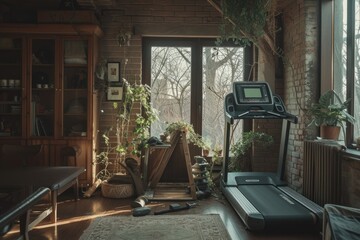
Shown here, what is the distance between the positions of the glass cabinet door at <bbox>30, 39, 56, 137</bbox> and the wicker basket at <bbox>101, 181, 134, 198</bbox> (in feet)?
3.61

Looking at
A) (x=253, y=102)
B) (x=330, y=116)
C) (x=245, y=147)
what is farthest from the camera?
(x=245, y=147)

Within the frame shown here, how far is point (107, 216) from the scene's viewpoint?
12.0 feet

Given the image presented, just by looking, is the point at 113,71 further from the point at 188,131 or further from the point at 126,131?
the point at 188,131

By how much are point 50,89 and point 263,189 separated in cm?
320

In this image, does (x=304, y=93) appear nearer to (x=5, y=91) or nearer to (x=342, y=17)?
(x=342, y=17)

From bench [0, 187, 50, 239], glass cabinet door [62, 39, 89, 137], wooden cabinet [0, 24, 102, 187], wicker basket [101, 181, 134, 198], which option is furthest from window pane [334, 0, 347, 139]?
bench [0, 187, 50, 239]

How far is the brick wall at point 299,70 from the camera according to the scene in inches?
170

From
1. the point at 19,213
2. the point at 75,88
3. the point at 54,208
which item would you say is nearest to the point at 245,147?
the point at 75,88

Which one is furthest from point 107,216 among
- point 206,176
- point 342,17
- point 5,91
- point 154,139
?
point 342,17

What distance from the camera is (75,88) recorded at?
4.71m

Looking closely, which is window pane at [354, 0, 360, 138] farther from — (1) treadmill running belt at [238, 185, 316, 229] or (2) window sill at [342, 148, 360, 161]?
(1) treadmill running belt at [238, 185, 316, 229]

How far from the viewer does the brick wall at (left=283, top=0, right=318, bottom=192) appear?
4.32 meters

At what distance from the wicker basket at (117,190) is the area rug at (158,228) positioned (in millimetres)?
825

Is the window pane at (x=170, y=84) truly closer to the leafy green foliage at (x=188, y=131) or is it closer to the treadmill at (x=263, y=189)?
the leafy green foliage at (x=188, y=131)
